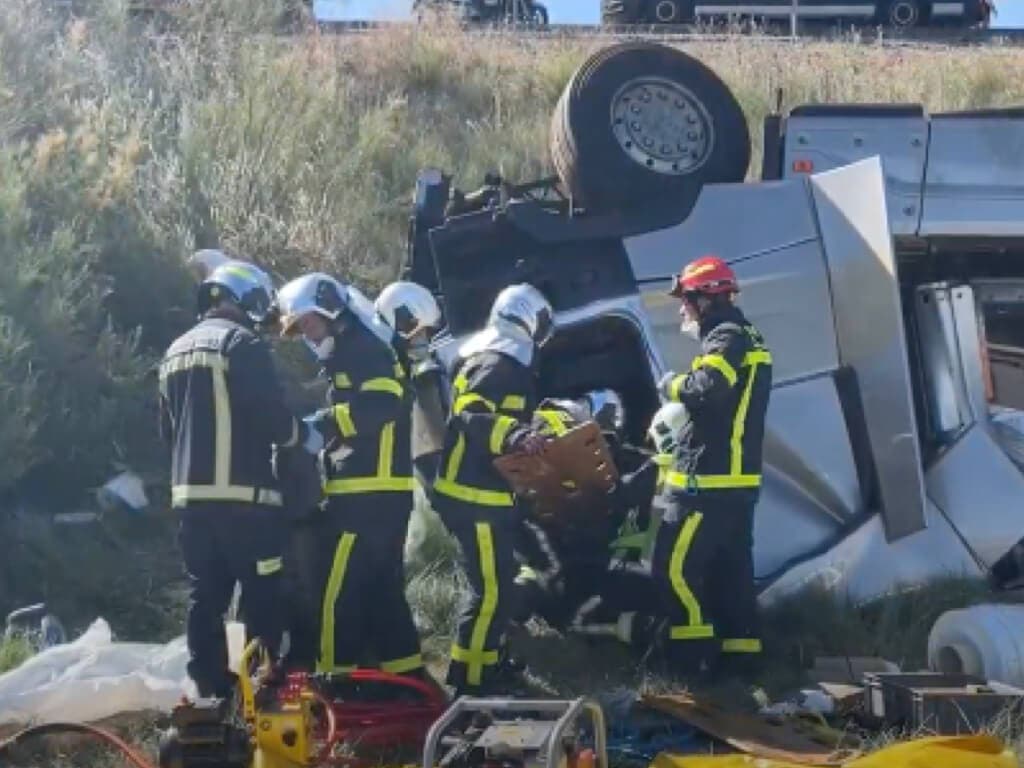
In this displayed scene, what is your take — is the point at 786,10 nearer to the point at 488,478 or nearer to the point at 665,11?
the point at 665,11

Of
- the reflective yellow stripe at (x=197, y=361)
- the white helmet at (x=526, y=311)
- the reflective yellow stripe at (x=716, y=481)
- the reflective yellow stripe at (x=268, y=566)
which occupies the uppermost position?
the white helmet at (x=526, y=311)

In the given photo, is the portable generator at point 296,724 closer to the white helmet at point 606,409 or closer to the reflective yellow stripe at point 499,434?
the reflective yellow stripe at point 499,434

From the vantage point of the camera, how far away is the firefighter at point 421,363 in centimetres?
751

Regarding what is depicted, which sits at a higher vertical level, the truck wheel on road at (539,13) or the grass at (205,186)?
the truck wheel on road at (539,13)

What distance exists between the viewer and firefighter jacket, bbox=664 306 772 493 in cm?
723

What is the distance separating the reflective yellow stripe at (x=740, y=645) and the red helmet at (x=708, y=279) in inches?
54.5

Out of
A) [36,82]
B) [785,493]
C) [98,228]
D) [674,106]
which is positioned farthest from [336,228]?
[785,493]

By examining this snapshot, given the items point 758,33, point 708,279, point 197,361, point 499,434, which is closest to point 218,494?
point 197,361

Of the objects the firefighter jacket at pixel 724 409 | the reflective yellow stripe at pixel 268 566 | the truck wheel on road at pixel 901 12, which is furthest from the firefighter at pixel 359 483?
the truck wheel on road at pixel 901 12

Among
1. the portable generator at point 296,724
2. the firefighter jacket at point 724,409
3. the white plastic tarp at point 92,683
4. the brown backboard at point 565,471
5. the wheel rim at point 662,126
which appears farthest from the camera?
the wheel rim at point 662,126

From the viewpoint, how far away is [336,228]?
1237cm

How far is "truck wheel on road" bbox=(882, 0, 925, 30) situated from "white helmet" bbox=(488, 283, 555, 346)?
1564 cm

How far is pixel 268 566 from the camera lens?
6844mm

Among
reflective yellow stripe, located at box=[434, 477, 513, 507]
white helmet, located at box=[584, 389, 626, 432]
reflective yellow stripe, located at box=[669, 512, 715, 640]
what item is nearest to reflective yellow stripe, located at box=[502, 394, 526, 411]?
reflective yellow stripe, located at box=[434, 477, 513, 507]
